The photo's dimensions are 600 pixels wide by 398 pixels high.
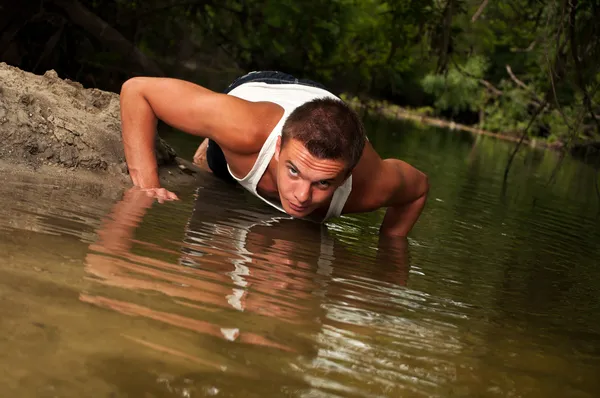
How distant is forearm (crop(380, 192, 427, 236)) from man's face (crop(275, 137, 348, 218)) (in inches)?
46.3

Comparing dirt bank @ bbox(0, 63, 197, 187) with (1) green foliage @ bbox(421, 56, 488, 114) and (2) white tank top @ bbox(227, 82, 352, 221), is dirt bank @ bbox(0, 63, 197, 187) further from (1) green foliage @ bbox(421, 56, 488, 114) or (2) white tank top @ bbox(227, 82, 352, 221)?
(1) green foliage @ bbox(421, 56, 488, 114)

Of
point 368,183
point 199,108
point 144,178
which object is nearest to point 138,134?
point 144,178

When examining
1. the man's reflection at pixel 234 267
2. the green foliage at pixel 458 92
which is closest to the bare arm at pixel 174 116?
the man's reflection at pixel 234 267

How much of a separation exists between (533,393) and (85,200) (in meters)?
2.74

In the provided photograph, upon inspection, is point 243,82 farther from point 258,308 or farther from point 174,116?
point 258,308

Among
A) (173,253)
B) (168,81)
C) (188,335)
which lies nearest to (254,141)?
(168,81)

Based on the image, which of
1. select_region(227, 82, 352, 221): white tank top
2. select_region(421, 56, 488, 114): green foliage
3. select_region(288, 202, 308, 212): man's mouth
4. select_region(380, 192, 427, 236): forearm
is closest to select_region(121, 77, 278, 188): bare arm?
select_region(227, 82, 352, 221): white tank top

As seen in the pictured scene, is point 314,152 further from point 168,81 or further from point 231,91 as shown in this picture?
point 231,91

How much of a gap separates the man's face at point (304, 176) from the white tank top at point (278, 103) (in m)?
0.30

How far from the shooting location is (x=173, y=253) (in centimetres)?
326

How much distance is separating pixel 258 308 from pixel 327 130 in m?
1.86

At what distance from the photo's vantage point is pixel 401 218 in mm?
5590

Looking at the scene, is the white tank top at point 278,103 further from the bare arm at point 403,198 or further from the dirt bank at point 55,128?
the dirt bank at point 55,128

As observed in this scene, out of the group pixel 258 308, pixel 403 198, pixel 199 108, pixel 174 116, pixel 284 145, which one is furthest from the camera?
pixel 403 198
